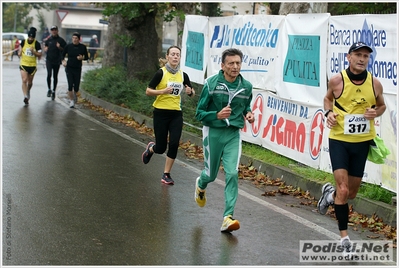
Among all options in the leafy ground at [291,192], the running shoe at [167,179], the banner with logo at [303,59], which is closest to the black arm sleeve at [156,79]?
the running shoe at [167,179]

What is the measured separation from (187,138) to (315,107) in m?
4.33

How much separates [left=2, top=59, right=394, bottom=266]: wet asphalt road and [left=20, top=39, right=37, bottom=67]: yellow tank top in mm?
6889

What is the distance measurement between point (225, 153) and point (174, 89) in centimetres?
262

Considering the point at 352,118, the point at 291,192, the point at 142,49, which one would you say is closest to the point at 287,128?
the point at 291,192

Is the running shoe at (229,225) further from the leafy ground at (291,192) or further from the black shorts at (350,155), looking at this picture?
the leafy ground at (291,192)

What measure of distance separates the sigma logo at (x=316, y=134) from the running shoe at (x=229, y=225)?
10.7 feet

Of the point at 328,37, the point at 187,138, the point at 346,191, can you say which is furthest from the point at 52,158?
the point at 346,191

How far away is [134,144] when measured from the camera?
47.3 feet

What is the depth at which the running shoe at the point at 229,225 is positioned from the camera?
7836mm

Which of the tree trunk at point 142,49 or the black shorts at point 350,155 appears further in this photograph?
the tree trunk at point 142,49

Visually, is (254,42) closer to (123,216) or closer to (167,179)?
(167,179)

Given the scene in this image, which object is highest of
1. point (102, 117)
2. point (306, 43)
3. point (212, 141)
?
point (306, 43)

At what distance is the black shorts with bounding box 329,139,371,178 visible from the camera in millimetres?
7555

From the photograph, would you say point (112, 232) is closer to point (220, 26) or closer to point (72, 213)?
point (72, 213)
